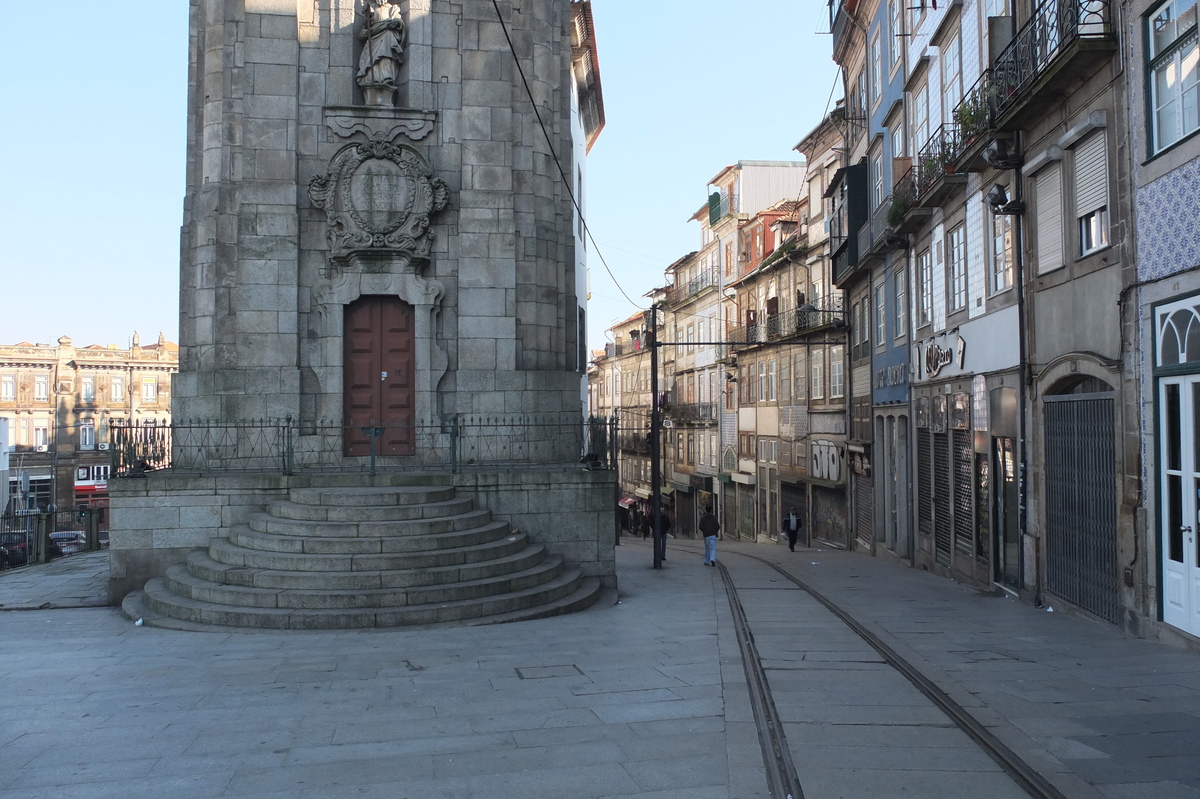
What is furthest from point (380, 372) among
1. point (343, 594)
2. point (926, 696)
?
point (926, 696)

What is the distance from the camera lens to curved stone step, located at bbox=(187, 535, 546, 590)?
38.2ft

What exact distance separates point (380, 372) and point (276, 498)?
144 inches

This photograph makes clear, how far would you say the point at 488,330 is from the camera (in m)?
16.8

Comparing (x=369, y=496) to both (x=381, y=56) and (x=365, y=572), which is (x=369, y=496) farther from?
(x=381, y=56)

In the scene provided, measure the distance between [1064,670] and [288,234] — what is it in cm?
1311

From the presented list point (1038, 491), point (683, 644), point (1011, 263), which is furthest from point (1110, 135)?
point (683, 644)

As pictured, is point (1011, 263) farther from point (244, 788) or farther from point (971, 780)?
point (244, 788)

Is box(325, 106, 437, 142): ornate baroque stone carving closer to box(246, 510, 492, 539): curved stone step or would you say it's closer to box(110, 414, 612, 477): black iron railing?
box(110, 414, 612, 477): black iron railing

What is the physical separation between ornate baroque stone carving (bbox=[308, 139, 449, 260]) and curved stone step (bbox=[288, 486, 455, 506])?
4.67 meters

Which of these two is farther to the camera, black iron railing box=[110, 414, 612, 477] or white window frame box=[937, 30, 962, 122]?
white window frame box=[937, 30, 962, 122]

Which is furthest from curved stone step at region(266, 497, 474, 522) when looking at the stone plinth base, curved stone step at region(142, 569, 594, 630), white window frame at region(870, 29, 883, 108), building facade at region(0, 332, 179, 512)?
building facade at region(0, 332, 179, 512)

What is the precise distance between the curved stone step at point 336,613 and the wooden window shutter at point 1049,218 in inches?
316

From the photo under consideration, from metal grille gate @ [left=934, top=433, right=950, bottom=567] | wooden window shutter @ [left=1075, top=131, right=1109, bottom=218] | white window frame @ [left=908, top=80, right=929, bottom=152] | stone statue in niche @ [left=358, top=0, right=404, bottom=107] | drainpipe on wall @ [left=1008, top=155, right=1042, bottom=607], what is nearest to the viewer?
wooden window shutter @ [left=1075, top=131, right=1109, bottom=218]

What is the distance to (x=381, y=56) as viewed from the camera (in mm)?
16406
